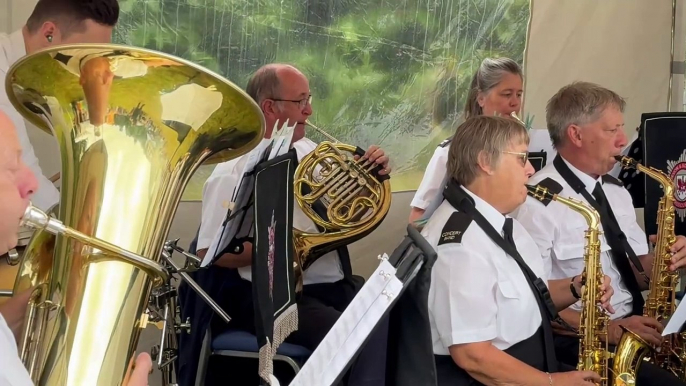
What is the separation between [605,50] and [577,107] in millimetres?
1801

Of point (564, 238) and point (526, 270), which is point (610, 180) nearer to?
point (564, 238)

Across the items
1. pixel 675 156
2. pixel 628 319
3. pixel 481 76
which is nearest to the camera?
pixel 628 319

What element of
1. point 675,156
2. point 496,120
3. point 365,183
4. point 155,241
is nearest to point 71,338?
point 155,241

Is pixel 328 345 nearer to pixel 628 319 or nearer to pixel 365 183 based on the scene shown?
pixel 365 183

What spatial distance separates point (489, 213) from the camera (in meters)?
2.33

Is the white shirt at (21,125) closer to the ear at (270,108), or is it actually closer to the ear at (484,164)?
the ear at (270,108)

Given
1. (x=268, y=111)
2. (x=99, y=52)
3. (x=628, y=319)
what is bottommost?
(x=628, y=319)

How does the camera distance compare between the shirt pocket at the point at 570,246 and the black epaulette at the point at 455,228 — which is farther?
the shirt pocket at the point at 570,246

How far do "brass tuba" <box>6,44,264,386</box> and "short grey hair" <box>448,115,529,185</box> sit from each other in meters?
0.88

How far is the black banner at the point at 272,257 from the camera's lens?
196 centimetres

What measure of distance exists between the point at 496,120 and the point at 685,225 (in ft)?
4.91

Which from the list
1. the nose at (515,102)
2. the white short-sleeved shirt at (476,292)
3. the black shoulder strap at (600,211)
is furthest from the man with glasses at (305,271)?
the nose at (515,102)

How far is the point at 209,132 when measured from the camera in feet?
5.63

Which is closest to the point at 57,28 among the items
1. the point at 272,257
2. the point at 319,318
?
the point at 272,257
